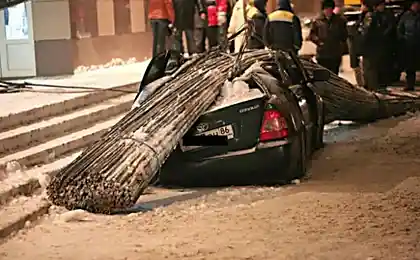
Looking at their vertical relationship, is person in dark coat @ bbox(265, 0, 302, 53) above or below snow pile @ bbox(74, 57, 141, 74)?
above

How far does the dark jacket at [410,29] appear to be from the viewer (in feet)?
48.1

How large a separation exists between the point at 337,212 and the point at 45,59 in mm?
8347

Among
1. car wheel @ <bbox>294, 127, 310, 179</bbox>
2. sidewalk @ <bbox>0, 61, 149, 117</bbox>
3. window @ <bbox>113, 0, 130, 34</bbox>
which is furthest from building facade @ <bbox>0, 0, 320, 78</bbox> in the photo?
car wheel @ <bbox>294, 127, 310, 179</bbox>

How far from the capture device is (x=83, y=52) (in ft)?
48.6

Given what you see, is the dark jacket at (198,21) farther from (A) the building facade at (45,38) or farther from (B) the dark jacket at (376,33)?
(B) the dark jacket at (376,33)

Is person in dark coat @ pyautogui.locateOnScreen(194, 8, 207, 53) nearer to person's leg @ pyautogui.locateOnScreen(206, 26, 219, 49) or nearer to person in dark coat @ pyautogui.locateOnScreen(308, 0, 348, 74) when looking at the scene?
person's leg @ pyautogui.locateOnScreen(206, 26, 219, 49)

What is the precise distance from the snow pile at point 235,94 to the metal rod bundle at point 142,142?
0.27ft

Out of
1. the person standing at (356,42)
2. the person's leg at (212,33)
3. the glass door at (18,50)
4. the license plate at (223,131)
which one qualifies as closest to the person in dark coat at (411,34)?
the person standing at (356,42)

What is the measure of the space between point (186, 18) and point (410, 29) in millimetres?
4389

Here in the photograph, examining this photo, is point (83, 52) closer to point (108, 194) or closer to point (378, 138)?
point (378, 138)

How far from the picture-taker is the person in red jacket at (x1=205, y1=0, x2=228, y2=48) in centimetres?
1566

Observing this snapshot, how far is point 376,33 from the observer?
559 inches

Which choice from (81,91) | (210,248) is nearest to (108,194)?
(210,248)

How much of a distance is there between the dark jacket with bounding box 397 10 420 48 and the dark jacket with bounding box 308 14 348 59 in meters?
2.16
